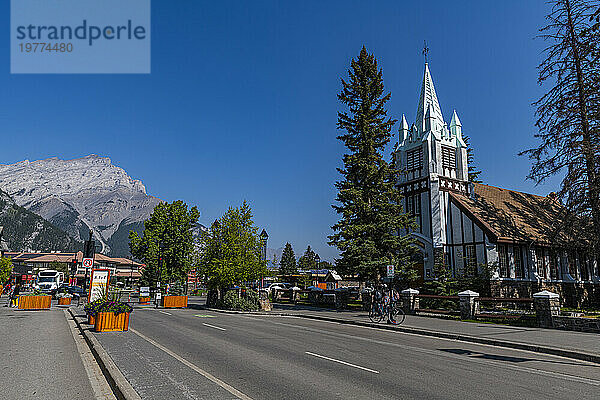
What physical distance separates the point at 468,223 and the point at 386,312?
1546 centimetres

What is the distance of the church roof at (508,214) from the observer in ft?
108

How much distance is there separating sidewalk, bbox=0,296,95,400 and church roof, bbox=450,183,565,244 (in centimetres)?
2815

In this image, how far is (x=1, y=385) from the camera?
7961 mm

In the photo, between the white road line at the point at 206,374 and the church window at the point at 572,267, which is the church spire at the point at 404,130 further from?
the white road line at the point at 206,374

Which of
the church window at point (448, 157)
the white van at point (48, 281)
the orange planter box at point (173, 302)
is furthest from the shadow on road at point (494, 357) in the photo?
the white van at point (48, 281)

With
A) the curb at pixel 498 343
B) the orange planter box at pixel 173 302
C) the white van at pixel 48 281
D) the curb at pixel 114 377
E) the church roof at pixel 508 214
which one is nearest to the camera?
the curb at pixel 114 377

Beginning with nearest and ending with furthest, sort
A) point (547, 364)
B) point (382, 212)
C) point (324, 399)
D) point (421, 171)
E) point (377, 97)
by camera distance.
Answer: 1. point (324, 399)
2. point (547, 364)
3. point (382, 212)
4. point (377, 97)
5. point (421, 171)

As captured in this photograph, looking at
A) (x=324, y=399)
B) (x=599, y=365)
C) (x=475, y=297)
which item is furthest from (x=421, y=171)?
(x=324, y=399)

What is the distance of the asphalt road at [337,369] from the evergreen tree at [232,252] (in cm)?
1614

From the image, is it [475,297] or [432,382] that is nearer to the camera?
[432,382]

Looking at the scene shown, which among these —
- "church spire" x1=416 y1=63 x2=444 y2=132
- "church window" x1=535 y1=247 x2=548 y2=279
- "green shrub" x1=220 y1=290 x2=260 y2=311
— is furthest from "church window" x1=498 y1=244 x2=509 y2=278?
"green shrub" x1=220 y1=290 x2=260 y2=311

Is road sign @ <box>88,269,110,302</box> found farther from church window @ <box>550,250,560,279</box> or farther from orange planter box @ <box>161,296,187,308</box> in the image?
church window @ <box>550,250,560,279</box>

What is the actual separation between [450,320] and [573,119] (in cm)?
1377

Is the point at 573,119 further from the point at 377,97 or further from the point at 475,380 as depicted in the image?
the point at 475,380
